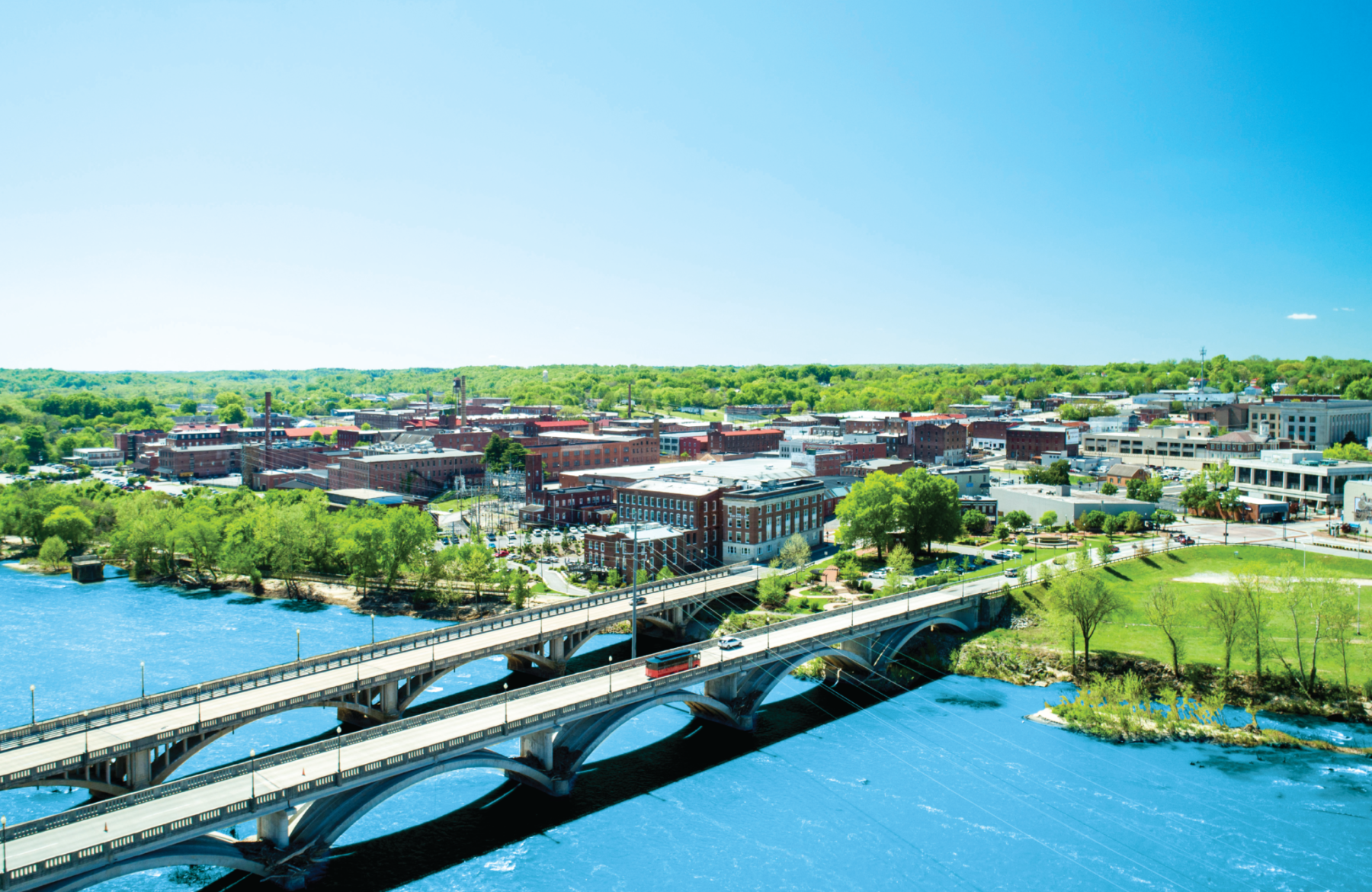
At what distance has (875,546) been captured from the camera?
280 feet

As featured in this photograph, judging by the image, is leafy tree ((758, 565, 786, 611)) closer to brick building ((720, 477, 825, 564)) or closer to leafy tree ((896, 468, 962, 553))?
brick building ((720, 477, 825, 564))

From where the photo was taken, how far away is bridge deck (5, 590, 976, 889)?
2898cm

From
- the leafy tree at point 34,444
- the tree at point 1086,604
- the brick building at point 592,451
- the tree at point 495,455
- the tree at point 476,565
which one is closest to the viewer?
Result: the tree at point 1086,604

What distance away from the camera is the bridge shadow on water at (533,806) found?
3450 centimetres

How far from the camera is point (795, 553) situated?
79188mm

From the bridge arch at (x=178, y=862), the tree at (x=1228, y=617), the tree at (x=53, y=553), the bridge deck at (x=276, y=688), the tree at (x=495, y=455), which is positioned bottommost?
the tree at (x=53, y=553)

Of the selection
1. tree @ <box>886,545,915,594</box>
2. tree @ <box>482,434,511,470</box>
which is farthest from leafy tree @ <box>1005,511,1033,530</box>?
tree @ <box>482,434,511,470</box>

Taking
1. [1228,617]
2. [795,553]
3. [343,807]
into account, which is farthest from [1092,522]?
[343,807]

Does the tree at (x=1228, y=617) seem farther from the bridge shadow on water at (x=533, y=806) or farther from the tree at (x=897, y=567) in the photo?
the tree at (x=897, y=567)

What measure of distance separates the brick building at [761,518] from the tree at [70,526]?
207 feet

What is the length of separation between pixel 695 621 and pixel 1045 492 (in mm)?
47210

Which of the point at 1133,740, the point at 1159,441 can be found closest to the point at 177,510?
the point at 1133,740

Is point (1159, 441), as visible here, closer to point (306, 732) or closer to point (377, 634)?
point (377, 634)

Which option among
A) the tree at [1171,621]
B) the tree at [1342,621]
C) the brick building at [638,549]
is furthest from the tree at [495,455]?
the tree at [1342,621]
